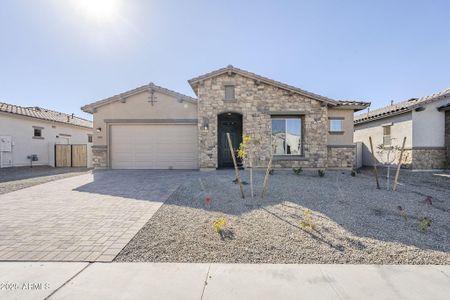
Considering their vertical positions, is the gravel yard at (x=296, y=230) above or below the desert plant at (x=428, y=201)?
below

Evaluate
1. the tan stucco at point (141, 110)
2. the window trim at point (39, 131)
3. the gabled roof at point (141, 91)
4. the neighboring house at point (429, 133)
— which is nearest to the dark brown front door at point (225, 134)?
the tan stucco at point (141, 110)

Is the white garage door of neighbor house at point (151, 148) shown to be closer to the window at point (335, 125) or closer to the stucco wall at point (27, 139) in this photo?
the stucco wall at point (27, 139)

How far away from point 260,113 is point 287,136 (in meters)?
2.00

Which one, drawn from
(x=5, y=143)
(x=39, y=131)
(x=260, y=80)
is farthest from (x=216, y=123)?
(x=39, y=131)

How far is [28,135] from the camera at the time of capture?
16125 mm

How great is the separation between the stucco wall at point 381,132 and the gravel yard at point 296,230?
7.68 m

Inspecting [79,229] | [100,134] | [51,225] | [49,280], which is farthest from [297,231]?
[100,134]

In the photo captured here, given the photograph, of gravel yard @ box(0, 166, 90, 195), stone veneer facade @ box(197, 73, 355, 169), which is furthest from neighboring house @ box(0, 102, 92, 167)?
stone veneer facade @ box(197, 73, 355, 169)

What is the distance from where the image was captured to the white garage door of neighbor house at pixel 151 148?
1256 cm

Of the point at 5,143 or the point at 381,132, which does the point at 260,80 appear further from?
the point at 5,143

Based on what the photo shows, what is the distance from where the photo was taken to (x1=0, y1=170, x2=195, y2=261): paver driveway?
341 centimetres

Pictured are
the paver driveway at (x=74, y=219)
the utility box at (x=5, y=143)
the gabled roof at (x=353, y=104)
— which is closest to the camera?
the paver driveway at (x=74, y=219)

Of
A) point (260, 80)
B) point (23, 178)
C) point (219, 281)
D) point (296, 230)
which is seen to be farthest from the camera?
point (260, 80)

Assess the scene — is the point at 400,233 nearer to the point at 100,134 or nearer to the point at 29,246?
the point at 29,246
